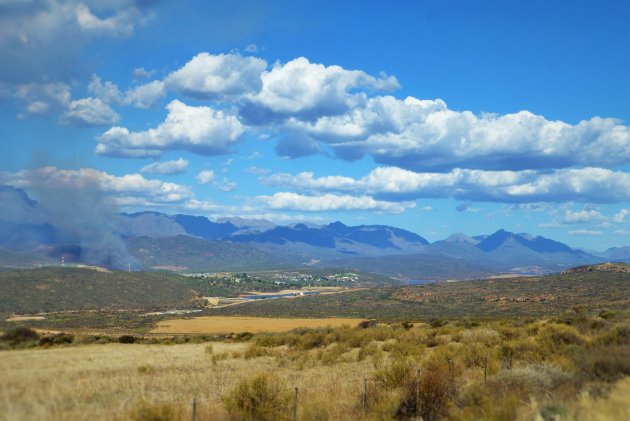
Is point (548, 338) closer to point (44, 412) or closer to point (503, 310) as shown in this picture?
point (44, 412)

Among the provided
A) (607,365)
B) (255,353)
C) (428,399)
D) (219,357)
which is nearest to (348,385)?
(428,399)

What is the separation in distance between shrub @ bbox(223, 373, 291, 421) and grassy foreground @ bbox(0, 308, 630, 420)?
1.2 inches

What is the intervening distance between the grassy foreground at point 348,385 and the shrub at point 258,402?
31mm

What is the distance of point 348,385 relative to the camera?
2139 centimetres

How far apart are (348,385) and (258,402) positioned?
599cm

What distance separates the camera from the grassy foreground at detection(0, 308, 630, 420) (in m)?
13.9

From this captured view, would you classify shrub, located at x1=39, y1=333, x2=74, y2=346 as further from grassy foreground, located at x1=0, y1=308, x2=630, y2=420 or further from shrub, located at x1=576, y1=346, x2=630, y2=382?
shrub, located at x1=576, y1=346, x2=630, y2=382

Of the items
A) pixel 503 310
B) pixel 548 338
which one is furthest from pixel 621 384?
pixel 503 310

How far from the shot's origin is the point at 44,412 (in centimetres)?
1273

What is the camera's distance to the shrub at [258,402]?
1559 centimetres

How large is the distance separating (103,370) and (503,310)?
208ft

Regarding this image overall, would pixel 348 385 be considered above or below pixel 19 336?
above

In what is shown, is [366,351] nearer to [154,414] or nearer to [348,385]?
[348,385]

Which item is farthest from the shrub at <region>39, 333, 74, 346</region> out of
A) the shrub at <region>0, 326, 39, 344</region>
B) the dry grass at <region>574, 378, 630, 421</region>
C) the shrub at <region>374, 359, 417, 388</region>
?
the dry grass at <region>574, 378, 630, 421</region>
